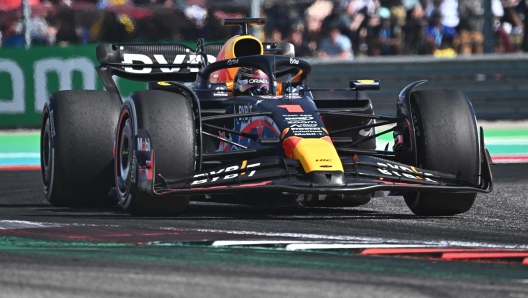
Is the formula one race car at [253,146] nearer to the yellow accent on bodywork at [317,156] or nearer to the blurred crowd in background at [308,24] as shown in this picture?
the yellow accent on bodywork at [317,156]

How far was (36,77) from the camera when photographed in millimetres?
17062

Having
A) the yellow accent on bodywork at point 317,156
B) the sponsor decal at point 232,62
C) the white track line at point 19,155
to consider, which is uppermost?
the sponsor decal at point 232,62

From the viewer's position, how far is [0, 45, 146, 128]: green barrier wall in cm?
1700

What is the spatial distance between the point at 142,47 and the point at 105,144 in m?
1.98

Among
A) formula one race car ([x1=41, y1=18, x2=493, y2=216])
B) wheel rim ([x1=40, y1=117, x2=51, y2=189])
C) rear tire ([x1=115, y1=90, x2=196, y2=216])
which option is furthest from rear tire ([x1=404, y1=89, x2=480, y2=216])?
wheel rim ([x1=40, y1=117, x2=51, y2=189])

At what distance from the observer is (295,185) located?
6930mm

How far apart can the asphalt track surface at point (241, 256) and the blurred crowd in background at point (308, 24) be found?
8.83 meters

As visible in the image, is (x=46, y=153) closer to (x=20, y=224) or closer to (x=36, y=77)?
(x=20, y=224)

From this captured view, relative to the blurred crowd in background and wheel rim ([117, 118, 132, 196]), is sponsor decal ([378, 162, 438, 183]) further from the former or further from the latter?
the blurred crowd in background

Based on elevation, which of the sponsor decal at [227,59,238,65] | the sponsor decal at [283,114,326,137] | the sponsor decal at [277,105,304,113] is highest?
the sponsor decal at [227,59,238,65]

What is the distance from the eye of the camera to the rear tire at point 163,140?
719 centimetres

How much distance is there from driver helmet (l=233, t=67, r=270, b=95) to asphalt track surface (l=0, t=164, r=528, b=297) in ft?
3.24

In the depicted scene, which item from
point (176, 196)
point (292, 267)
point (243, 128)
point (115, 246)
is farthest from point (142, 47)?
point (292, 267)

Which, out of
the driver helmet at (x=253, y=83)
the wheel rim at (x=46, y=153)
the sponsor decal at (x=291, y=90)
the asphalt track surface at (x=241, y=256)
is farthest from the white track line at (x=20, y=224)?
the sponsor decal at (x=291, y=90)
